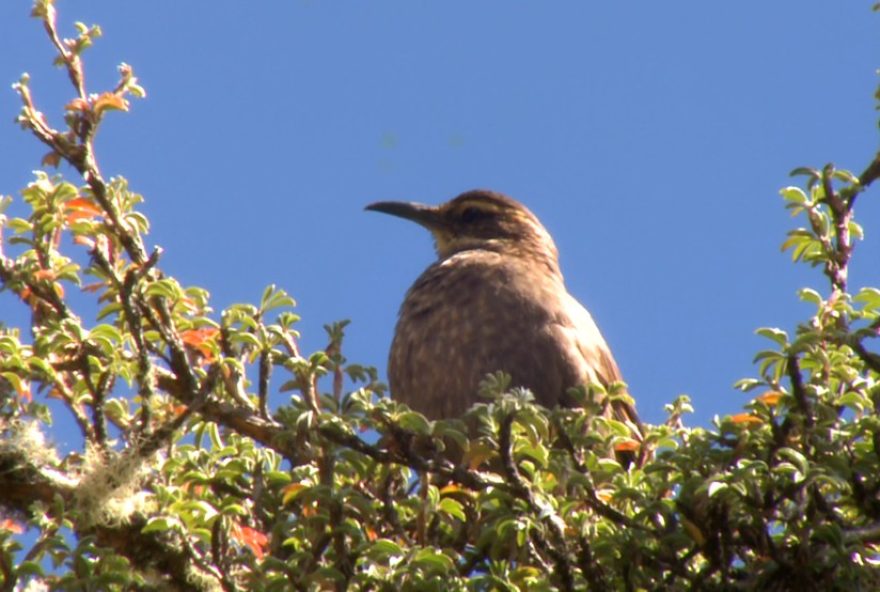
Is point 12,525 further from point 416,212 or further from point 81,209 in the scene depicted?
point 416,212

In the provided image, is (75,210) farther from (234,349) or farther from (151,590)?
(151,590)

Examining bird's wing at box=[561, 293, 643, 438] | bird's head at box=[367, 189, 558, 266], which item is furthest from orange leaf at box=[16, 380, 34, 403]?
bird's head at box=[367, 189, 558, 266]

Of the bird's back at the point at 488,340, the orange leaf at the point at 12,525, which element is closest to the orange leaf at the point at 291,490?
the orange leaf at the point at 12,525

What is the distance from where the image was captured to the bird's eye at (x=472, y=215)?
7.61m

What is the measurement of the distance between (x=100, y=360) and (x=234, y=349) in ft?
1.10

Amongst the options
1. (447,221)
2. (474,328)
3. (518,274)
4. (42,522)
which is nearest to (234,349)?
(42,522)

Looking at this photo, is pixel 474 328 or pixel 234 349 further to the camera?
pixel 474 328

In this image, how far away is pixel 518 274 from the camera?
633cm

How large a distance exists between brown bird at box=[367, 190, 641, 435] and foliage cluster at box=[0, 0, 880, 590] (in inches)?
74.4

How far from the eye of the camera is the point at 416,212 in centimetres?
768

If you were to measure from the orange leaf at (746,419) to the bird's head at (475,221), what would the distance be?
415 centimetres

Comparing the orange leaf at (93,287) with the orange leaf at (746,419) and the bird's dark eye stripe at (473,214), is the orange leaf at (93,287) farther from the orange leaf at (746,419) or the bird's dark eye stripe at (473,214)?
the bird's dark eye stripe at (473,214)

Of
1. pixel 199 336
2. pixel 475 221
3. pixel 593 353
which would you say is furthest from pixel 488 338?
pixel 199 336

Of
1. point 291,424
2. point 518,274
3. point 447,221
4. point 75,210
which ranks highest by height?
point 447,221
